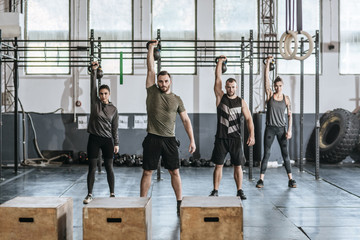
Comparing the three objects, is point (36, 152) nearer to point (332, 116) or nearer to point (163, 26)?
point (163, 26)

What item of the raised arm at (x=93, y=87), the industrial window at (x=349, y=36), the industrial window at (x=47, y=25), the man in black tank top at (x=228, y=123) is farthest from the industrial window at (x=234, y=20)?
the raised arm at (x=93, y=87)

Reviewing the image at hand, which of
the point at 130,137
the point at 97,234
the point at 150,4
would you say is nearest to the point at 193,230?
the point at 97,234

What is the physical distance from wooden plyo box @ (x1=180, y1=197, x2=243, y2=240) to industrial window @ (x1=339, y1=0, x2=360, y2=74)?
7.02 metres

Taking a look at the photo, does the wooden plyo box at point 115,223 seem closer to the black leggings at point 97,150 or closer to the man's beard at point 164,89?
the man's beard at point 164,89

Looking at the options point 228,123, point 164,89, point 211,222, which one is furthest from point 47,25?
point 211,222

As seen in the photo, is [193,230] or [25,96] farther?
[25,96]

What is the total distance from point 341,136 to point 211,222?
20.1ft

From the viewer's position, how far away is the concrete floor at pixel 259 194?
3846mm

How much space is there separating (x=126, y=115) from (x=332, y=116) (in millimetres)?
3989

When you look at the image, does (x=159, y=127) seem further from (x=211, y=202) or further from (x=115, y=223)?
(x=115, y=223)

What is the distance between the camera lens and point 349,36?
886 cm

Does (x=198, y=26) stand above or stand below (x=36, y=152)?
above

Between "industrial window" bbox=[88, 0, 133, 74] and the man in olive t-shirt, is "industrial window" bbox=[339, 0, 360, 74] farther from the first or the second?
the man in olive t-shirt

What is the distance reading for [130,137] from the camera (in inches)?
346
